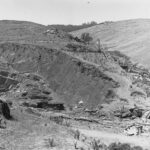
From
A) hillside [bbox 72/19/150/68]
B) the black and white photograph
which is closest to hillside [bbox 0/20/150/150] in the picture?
the black and white photograph

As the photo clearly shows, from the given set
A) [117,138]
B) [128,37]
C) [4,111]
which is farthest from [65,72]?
[128,37]

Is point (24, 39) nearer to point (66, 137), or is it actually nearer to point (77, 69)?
point (77, 69)

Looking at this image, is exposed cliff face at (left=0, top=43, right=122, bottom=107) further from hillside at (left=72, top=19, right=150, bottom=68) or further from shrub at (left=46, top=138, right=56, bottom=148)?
hillside at (left=72, top=19, right=150, bottom=68)

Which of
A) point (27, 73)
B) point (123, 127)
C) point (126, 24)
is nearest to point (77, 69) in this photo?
point (27, 73)

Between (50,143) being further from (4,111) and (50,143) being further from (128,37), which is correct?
(128,37)

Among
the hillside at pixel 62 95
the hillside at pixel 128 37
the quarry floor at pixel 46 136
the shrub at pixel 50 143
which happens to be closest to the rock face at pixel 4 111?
the hillside at pixel 62 95

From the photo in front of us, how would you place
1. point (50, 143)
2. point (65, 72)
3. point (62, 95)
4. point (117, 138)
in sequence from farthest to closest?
point (65, 72)
point (62, 95)
point (117, 138)
point (50, 143)
